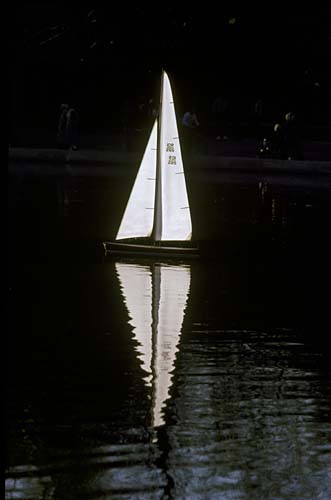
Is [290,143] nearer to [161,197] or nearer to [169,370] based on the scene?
[161,197]

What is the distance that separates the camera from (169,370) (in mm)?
12156

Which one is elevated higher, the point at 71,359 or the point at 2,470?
the point at 2,470

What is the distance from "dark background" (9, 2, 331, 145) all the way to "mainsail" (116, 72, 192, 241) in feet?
130

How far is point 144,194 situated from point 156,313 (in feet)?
16.1

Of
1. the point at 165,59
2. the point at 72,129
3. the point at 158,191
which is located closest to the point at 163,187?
the point at 158,191

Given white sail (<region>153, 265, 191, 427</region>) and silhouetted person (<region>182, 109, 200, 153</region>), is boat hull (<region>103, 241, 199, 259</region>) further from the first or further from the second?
silhouetted person (<region>182, 109, 200, 153</region>)

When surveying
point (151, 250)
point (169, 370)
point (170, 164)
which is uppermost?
point (170, 164)

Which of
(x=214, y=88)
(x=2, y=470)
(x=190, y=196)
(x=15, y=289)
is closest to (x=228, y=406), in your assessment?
(x=2, y=470)

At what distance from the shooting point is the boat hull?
69.1 ft

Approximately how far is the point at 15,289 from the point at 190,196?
1651 centimetres

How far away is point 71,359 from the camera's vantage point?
12641 mm

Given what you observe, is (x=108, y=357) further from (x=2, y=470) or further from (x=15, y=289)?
(x=2, y=470)

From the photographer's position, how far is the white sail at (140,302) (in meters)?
13.2

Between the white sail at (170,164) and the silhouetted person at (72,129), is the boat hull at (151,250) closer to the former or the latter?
the white sail at (170,164)
